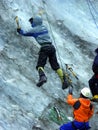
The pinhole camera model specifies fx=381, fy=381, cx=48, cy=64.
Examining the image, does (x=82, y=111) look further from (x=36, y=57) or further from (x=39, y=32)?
(x=36, y=57)

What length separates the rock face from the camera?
28.5 ft

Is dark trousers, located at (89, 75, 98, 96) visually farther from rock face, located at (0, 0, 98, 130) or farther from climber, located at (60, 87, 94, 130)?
climber, located at (60, 87, 94, 130)

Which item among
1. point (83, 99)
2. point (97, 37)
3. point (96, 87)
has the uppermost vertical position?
point (83, 99)

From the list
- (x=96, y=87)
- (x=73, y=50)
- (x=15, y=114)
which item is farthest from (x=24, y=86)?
(x=73, y=50)

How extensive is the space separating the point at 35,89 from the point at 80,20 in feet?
14.6

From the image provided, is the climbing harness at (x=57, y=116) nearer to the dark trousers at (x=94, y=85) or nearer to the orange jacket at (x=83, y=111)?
the dark trousers at (x=94, y=85)

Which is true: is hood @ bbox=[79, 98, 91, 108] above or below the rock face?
above

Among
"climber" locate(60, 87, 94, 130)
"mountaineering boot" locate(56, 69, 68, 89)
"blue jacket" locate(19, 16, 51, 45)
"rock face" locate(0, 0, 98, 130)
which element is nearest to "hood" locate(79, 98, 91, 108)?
"climber" locate(60, 87, 94, 130)

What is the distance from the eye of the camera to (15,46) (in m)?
10.5

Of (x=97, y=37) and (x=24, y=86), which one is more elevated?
(x=24, y=86)

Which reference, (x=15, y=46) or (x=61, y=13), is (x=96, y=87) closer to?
(x=15, y=46)

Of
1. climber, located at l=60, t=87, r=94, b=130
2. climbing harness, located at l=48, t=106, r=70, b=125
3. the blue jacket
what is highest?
the blue jacket

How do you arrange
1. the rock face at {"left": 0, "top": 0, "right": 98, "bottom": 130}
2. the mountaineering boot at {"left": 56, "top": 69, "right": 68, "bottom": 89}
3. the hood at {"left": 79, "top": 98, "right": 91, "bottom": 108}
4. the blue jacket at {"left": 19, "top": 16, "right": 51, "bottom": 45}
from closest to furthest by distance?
the hood at {"left": 79, "top": 98, "right": 91, "bottom": 108} → the rock face at {"left": 0, "top": 0, "right": 98, "bottom": 130} → the mountaineering boot at {"left": 56, "top": 69, "right": 68, "bottom": 89} → the blue jacket at {"left": 19, "top": 16, "right": 51, "bottom": 45}

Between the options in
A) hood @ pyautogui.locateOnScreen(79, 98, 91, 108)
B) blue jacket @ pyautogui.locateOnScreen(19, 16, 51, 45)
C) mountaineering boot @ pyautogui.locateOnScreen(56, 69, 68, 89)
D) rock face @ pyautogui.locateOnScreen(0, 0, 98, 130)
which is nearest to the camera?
hood @ pyautogui.locateOnScreen(79, 98, 91, 108)
